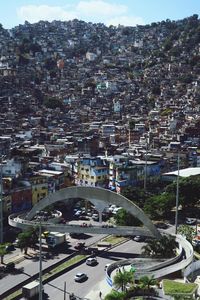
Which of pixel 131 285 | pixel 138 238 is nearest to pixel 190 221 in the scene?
pixel 138 238

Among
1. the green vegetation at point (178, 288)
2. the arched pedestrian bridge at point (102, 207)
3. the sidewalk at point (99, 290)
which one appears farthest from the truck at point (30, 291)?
the arched pedestrian bridge at point (102, 207)

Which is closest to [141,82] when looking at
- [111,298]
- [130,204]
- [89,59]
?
[89,59]

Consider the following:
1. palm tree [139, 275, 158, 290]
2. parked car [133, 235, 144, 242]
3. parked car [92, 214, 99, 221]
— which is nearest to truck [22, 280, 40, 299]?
Result: palm tree [139, 275, 158, 290]

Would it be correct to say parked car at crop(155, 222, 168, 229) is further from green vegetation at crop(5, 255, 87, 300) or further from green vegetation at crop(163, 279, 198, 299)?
green vegetation at crop(163, 279, 198, 299)

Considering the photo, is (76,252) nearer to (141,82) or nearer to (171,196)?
(171,196)

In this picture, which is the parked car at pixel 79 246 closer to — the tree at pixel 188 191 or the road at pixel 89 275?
the road at pixel 89 275
